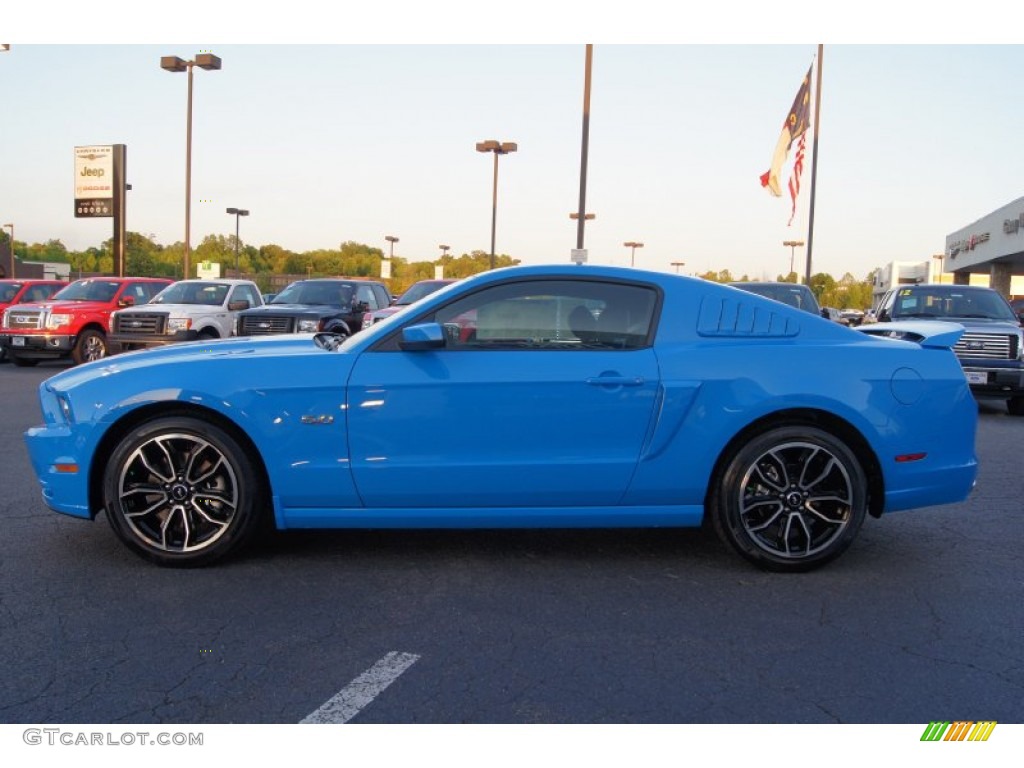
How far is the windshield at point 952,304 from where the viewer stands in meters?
12.7

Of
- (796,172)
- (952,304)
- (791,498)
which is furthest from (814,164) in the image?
(791,498)

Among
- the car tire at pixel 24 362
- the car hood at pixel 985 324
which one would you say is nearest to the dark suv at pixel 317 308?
the car tire at pixel 24 362

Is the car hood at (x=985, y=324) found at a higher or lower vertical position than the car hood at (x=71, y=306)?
higher

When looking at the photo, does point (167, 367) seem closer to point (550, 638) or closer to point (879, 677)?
point (550, 638)

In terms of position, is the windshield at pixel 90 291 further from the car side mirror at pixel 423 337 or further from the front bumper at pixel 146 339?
the car side mirror at pixel 423 337

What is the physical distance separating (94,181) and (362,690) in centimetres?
3411

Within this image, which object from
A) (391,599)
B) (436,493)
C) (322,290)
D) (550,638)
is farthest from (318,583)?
(322,290)

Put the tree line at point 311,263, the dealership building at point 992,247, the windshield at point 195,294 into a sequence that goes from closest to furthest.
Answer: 1. the windshield at point 195,294
2. the dealership building at point 992,247
3. the tree line at point 311,263

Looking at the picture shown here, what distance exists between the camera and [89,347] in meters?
16.8

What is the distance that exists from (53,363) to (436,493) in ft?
56.3

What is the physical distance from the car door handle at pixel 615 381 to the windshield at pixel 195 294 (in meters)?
12.9

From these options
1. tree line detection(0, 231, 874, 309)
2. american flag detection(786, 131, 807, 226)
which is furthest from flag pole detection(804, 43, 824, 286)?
tree line detection(0, 231, 874, 309)

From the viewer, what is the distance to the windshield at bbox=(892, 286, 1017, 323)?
12664 mm

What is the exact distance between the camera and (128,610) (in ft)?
12.9
